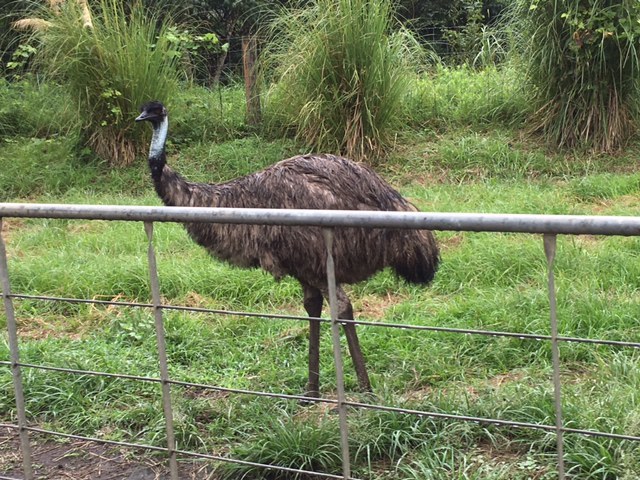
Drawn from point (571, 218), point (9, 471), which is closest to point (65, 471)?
point (9, 471)

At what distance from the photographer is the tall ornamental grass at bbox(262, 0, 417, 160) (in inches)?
309

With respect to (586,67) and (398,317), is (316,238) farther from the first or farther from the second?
(586,67)

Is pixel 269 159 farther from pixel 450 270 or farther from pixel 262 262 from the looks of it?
pixel 262 262

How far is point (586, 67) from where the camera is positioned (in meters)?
7.59

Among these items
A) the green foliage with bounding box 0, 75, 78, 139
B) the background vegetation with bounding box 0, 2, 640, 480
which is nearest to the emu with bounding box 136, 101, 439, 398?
the background vegetation with bounding box 0, 2, 640, 480

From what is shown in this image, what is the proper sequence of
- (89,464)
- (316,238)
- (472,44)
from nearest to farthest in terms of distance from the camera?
(89,464) → (316,238) → (472,44)

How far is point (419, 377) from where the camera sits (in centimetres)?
377

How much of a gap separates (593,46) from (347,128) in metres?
2.33

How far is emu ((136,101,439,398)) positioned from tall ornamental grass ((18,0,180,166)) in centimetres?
499

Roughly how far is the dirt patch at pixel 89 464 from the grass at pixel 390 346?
3.2 inches

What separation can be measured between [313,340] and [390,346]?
1.97 ft

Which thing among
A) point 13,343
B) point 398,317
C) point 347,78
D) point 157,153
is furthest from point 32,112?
point 13,343

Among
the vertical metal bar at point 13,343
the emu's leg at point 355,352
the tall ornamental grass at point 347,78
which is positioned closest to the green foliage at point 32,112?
the tall ornamental grass at point 347,78

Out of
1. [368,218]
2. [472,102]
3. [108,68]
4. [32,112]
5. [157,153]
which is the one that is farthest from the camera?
[32,112]
